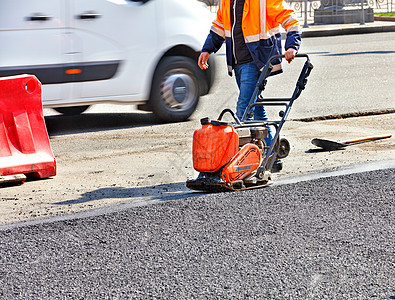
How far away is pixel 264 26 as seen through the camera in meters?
5.91

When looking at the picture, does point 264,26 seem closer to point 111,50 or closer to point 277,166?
point 277,166

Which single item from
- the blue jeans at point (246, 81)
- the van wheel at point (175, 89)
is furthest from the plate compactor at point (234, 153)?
the van wheel at point (175, 89)

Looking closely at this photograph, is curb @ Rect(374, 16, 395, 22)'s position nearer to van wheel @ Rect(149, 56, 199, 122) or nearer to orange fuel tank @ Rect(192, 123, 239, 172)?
van wheel @ Rect(149, 56, 199, 122)

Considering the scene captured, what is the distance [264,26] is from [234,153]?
1.12 m

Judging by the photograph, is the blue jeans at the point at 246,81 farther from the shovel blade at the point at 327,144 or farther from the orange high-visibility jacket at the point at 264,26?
the shovel blade at the point at 327,144

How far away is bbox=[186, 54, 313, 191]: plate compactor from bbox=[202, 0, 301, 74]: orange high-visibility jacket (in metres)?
0.20

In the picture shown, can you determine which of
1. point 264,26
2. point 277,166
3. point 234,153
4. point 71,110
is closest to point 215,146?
point 234,153

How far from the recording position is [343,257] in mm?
4133

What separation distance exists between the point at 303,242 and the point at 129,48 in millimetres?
4672

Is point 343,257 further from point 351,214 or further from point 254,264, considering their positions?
point 351,214

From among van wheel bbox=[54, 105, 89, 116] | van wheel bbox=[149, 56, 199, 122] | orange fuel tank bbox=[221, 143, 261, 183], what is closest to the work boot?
orange fuel tank bbox=[221, 143, 261, 183]

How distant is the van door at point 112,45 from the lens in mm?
8211

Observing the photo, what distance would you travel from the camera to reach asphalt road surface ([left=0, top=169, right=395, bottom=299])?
12.3 feet

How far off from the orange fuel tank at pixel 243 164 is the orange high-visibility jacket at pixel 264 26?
2.59 ft
